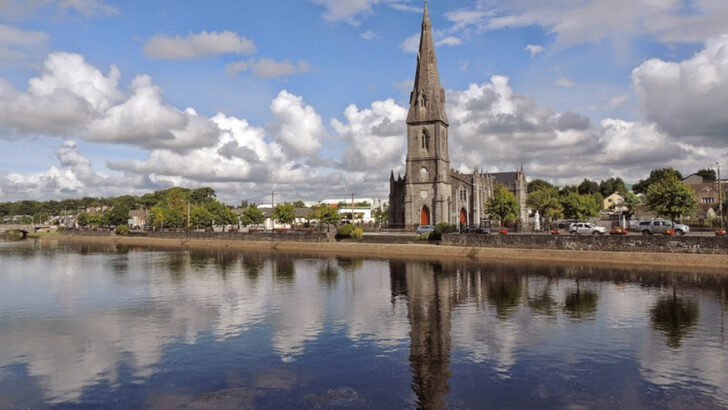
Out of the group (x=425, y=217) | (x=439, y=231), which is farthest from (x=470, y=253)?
(x=425, y=217)

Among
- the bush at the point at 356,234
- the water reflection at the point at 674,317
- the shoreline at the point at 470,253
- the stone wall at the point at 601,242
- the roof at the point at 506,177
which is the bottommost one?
the water reflection at the point at 674,317

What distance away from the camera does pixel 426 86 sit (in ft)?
282

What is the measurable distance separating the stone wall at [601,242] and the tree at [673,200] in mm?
14248

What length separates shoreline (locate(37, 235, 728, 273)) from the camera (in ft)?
152

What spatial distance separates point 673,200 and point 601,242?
15.6m

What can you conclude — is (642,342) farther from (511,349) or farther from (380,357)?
(380,357)

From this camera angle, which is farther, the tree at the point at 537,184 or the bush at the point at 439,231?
the tree at the point at 537,184

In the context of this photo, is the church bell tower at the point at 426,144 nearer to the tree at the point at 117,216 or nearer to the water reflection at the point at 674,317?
the water reflection at the point at 674,317

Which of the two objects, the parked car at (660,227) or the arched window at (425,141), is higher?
the arched window at (425,141)

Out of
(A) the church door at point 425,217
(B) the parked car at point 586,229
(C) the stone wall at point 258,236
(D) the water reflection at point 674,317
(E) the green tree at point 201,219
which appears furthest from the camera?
(E) the green tree at point 201,219

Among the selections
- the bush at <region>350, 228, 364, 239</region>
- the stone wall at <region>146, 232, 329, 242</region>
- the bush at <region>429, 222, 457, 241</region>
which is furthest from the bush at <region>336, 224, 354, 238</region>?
the bush at <region>429, 222, 457, 241</region>

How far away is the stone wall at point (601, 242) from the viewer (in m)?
45.5

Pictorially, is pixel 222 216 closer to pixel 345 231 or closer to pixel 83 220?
pixel 345 231

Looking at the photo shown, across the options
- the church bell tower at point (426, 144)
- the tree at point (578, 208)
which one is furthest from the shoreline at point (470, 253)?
the tree at point (578, 208)
